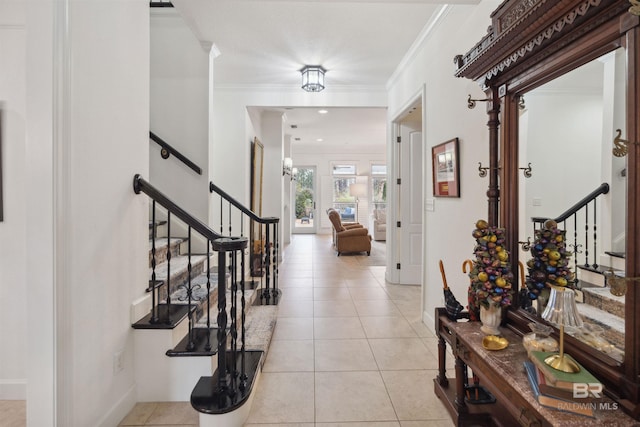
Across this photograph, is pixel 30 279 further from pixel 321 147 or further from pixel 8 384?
pixel 321 147

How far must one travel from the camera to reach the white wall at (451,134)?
217cm

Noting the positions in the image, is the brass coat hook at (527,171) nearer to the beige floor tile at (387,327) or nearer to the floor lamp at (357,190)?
the beige floor tile at (387,327)

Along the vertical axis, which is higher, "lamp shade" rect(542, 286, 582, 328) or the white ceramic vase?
"lamp shade" rect(542, 286, 582, 328)

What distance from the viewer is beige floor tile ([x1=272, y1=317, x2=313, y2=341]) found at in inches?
112

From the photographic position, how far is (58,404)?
1.38 meters

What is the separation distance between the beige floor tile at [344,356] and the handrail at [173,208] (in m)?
1.36

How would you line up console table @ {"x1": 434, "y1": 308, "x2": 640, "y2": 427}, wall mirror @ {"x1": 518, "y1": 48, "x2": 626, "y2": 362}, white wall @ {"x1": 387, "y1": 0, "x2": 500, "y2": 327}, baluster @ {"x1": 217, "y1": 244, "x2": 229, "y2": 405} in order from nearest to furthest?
console table @ {"x1": 434, "y1": 308, "x2": 640, "y2": 427}, wall mirror @ {"x1": 518, "y1": 48, "x2": 626, "y2": 362}, baluster @ {"x1": 217, "y1": 244, "x2": 229, "y2": 405}, white wall @ {"x1": 387, "y1": 0, "x2": 500, "y2": 327}

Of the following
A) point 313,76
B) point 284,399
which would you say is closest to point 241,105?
point 313,76

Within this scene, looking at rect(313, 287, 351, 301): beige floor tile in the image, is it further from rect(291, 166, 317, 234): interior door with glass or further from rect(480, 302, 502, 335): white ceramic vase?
rect(291, 166, 317, 234): interior door with glass

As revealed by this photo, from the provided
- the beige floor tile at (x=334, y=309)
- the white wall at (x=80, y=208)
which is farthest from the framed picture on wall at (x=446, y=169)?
the white wall at (x=80, y=208)

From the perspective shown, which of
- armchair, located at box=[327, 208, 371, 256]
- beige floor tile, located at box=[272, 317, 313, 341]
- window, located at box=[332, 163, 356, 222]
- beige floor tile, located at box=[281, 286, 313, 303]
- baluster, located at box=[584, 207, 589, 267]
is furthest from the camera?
window, located at box=[332, 163, 356, 222]

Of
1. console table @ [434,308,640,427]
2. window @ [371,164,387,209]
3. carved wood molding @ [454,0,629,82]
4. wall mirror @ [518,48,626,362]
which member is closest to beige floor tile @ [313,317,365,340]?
console table @ [434,308,640,427]

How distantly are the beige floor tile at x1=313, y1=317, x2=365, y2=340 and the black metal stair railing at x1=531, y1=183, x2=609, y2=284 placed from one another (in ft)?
→ 6.72

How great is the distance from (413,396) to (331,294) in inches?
86.2
